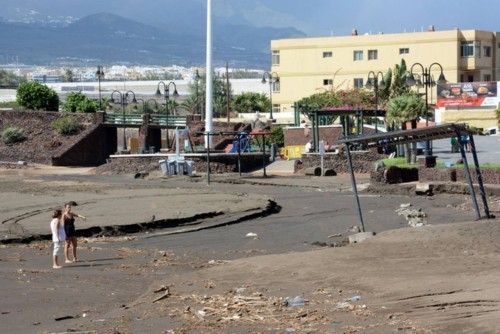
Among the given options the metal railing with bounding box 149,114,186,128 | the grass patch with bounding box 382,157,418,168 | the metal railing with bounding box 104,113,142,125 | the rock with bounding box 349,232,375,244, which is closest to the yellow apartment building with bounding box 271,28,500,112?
the metal railing with bounding box 149,114,186,128

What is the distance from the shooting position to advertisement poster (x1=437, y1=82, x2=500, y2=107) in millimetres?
90000

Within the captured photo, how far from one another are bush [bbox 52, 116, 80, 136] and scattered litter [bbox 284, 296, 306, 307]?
188 feet

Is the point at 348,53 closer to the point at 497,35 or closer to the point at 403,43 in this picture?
the point at 403,43

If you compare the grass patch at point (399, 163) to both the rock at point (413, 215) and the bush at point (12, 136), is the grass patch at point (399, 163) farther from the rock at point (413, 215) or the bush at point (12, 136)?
the bush at point (12, 136)

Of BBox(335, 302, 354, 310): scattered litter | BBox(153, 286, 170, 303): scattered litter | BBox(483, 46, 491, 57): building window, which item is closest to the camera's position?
BBox(335, 302, 354, 310): scattered litter

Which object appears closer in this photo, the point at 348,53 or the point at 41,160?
the point at 41,160

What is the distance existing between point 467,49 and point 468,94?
8012 mm

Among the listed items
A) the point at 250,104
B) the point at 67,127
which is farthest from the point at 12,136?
the point at 250,104

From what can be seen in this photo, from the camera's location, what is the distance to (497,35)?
10219 cm

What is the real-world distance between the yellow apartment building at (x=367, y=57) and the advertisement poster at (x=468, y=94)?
5.58 m

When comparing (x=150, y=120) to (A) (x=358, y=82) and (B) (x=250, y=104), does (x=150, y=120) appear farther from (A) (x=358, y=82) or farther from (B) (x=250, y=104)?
(B) (x=250, y=104)

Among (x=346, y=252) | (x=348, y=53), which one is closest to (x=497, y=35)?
(x=348, y=53)

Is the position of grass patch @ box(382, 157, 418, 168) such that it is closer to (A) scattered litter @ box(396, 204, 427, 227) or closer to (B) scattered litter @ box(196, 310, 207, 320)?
(A) scattered litter @ box(396, 204, 427, 227)

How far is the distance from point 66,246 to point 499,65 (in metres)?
84.8
